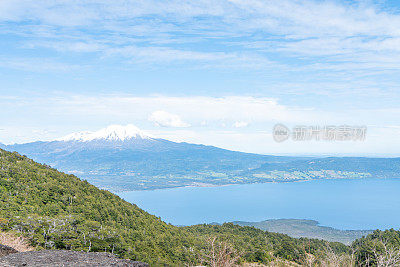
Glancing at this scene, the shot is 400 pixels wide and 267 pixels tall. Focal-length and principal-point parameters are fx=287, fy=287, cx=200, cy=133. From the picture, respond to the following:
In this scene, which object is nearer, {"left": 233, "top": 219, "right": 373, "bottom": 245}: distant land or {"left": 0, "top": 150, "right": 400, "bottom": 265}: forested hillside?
{"left": 0, "top": 150, "right": 400, "bottom": 265}: forested hillside

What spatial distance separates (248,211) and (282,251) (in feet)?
504

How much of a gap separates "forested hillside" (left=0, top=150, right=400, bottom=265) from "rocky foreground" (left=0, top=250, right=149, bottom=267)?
5450 mm

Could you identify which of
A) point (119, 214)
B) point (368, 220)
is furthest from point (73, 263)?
point (368, 220)

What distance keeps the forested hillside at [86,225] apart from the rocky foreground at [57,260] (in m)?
5.45

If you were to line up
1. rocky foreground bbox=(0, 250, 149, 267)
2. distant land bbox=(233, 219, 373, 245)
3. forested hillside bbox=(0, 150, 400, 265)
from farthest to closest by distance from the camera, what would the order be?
distant land bbox=(233, 219, 373, 245)
forested hillside bbox=(0, 150, 400, 265)
rocky foreground bbox=(0, 250, 149, 267)

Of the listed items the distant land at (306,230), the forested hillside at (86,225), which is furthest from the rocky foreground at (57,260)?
the distant land at (306,230)

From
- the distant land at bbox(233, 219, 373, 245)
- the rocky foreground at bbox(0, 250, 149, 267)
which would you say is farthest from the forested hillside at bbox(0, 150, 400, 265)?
the distant land at bbox(233, 219, 373, 245)

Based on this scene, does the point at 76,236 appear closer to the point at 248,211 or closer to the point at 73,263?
the point at 73,263

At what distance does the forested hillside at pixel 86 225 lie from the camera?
15469 millimetres

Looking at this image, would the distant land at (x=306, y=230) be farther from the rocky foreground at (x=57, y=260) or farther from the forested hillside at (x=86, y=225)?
the rocky foreground at (x=57, y=260)

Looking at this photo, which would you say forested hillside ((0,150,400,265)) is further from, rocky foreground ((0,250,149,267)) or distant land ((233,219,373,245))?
distant land ((233,219,373,245))

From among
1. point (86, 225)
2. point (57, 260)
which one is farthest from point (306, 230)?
point (57, 260)

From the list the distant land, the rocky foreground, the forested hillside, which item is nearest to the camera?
the rocky foreground

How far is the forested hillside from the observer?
50.8 feet
